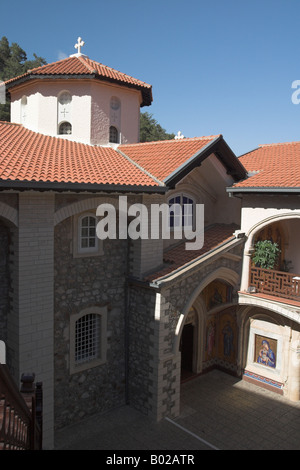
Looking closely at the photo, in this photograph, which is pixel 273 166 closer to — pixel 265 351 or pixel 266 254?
pixel 266 254

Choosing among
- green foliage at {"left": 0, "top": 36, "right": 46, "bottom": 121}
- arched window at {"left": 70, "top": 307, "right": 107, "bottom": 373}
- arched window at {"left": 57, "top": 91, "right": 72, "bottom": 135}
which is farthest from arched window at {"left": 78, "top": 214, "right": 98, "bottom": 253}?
green foliage at {"left": 0, "top": 36, "right": 46, "bottom": 121}

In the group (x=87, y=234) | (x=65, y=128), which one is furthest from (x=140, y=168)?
(x=65, y=128)

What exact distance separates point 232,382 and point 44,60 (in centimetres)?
4117

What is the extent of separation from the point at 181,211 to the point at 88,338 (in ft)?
19.1

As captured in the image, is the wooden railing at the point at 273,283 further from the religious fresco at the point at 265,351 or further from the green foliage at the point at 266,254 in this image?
the religious fresco at the point at 265,351

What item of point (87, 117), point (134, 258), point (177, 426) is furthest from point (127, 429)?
point (87, 117)

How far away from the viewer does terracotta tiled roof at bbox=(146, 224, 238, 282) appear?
12.8m

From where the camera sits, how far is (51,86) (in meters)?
15.5

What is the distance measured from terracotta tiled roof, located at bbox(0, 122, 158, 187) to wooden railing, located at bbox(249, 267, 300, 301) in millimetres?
5357

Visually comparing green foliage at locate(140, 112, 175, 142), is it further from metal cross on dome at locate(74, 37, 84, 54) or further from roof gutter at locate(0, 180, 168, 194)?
roof gutter at locate(0, 180, 168, 194)

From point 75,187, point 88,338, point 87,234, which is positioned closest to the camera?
point 75,187

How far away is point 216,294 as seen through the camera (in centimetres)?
1595

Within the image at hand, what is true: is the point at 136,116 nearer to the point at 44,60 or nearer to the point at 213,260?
the point at 213,260

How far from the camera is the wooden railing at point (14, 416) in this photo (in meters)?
3.80
